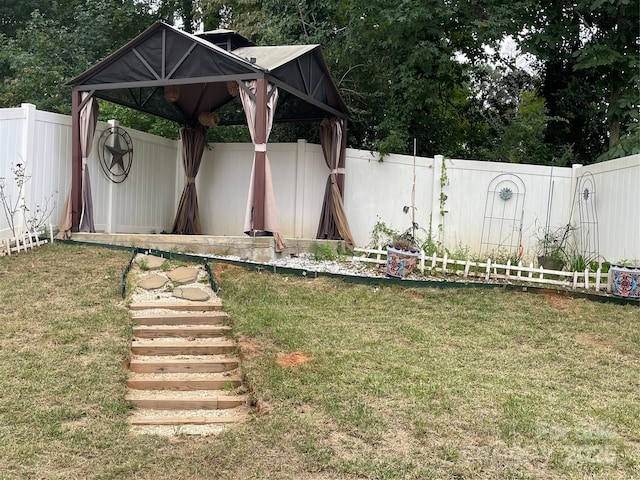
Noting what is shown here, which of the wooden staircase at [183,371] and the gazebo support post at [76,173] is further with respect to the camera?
the gazebo support post at [76,173]

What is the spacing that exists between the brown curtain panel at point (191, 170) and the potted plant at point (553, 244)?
5.73m

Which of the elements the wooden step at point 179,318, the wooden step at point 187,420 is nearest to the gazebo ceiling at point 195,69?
the wooden step at point 179,318

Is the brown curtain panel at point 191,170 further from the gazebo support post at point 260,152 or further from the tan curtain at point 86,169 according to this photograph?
the gazebo support post at point 260,152

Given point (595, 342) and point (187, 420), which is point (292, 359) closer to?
point (187, 420)

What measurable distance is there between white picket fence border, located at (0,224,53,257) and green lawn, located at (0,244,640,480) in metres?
0.94

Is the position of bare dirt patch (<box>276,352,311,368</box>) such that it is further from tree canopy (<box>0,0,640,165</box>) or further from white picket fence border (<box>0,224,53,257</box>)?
tree canopy (<box>0,0,640,165</box>)

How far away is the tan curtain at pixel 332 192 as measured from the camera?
9.30m

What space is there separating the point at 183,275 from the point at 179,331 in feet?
4.92

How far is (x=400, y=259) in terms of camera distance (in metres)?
6.95

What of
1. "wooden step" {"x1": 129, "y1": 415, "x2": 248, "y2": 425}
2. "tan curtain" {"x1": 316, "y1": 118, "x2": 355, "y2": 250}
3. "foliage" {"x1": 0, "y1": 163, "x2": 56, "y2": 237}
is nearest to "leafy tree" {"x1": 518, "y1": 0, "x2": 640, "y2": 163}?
"tan curtain" {"x1": 316, "y1": 118, "x2": 355, "y2": 250}

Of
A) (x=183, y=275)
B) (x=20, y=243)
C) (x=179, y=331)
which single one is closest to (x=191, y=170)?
(x=20, y=243)

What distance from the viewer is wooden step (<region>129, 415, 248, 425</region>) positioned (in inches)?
139

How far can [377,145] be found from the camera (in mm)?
9500

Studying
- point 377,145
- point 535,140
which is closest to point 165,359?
point 377,145
